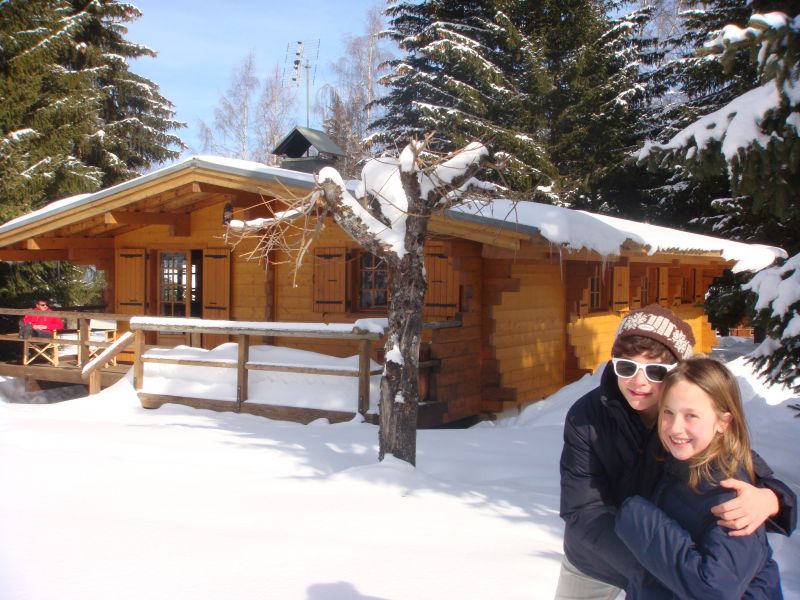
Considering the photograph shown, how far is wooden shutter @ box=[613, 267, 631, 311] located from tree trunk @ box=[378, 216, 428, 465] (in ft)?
34.3

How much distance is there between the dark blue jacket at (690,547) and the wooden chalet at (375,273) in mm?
6709

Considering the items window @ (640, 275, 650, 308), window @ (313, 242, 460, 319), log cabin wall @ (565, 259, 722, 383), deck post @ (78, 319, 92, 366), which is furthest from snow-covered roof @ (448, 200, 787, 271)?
deck post @ (78, 319, 92, 366)

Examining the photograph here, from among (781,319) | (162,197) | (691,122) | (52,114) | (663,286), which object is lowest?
(781,319)

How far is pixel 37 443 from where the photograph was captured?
6.54 meters

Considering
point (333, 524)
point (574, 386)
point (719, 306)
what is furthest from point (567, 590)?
point (574, 386)

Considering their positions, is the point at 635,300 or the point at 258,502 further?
the point at 635,300

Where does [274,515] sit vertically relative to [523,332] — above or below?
below

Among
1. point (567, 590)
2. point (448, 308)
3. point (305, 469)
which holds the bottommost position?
point (305, 469)

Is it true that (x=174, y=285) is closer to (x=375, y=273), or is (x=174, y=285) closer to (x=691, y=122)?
(x=375, y=273)

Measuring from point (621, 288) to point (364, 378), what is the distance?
8954mm

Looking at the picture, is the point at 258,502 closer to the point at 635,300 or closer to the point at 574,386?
the point at 574,386

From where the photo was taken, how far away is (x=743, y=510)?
6.30ft

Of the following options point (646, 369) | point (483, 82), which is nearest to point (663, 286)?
point (483, 82)

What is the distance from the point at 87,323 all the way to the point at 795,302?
33.1 ft
